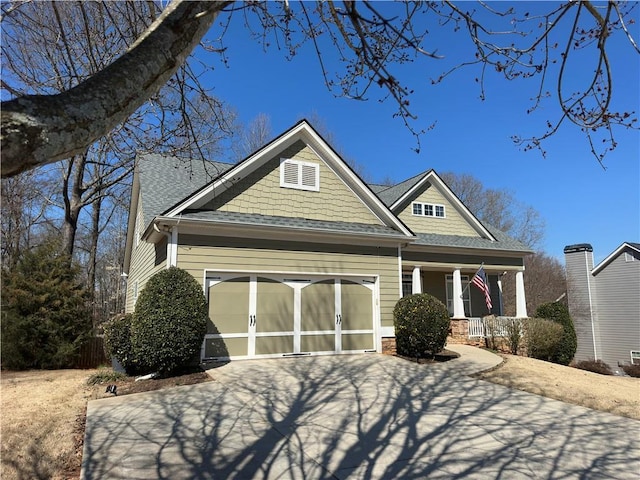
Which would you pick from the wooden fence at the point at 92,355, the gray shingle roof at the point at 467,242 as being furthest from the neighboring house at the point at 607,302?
the wooden fence at the point at 92,355

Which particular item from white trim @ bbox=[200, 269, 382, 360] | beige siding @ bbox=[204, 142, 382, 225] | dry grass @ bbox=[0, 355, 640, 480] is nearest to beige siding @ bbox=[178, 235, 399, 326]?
white trim @ bbox=[200, 269, 382, 360]

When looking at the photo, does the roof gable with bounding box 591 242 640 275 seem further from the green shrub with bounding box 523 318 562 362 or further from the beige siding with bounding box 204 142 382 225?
the beige siding with bounding box 204 142 382 225

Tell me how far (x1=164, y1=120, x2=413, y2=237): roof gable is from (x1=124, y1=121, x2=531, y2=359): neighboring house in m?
0.03

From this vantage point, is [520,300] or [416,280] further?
[520,300]

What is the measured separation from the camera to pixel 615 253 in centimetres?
2312

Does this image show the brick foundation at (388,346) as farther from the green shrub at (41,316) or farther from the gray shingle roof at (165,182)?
the green shrub at (41,316)

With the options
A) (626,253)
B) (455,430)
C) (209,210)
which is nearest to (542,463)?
(455,430)

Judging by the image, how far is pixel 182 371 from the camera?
30.7 feet

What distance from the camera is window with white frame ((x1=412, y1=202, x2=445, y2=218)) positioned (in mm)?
18422

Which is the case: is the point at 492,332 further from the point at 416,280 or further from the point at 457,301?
the point at 416,280

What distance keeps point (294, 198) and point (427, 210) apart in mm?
8124

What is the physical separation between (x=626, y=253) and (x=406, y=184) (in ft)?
43.4

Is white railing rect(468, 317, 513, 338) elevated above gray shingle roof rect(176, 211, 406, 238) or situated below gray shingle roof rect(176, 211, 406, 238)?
below

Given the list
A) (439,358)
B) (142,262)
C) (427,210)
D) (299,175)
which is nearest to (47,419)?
(299,175)
